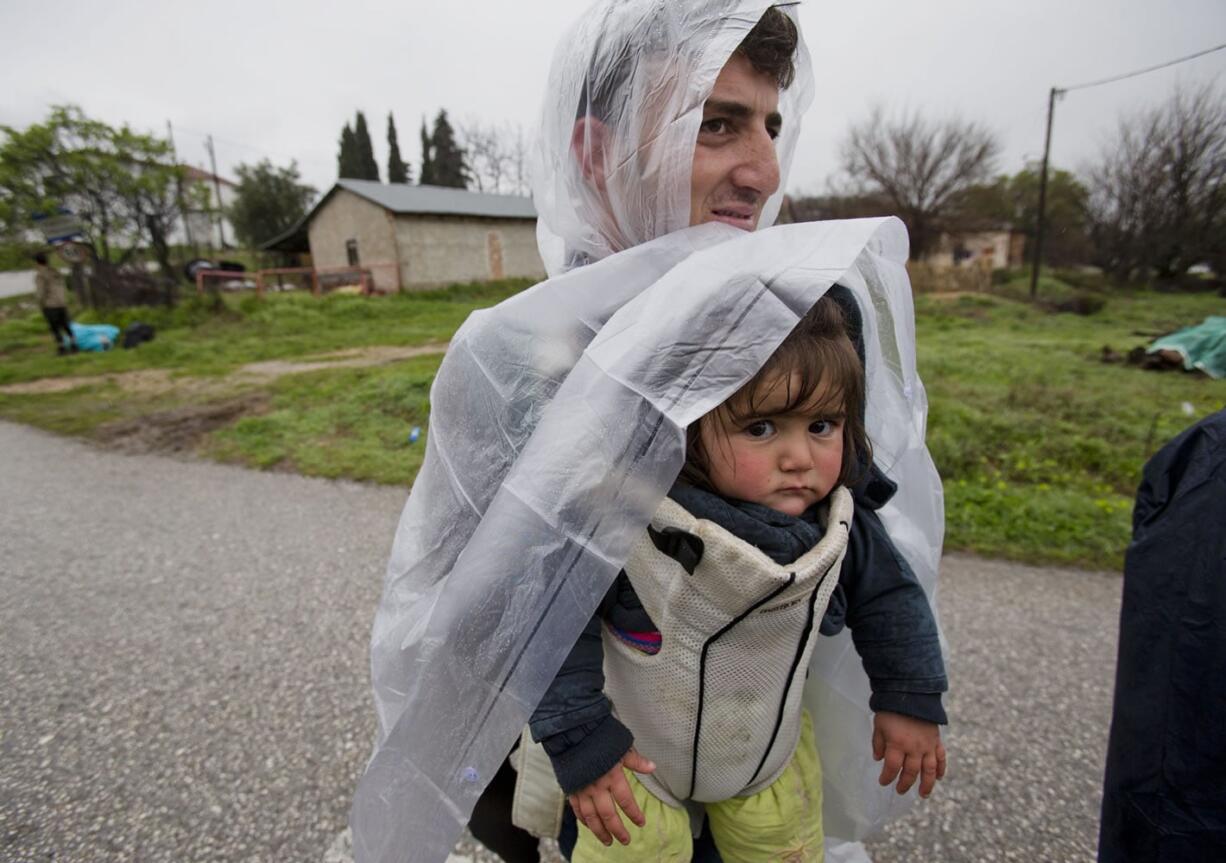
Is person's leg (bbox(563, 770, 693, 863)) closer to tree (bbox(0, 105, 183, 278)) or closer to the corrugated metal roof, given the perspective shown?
tree (bbox(0, 105, 183, 278))

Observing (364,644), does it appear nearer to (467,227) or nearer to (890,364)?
(890,364)

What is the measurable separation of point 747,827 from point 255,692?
6.39ft

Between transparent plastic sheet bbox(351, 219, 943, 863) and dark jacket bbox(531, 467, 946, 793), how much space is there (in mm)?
88

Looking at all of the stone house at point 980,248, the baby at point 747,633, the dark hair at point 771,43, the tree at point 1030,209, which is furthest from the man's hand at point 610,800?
the stone house at point 980,248

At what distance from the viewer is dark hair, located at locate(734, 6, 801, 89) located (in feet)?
3.55

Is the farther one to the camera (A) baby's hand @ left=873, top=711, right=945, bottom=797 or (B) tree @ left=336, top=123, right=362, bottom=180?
(B) tree @ left=336, top=123, right=362, bottom=180

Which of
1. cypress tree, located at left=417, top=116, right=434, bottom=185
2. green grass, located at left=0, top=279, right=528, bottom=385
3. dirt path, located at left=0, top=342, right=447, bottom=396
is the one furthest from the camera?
cypress tree, located at left=417, top=116, right=434, bottom=185

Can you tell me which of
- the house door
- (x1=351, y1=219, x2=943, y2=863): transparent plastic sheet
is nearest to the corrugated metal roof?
the house door

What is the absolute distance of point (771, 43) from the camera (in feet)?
3.60

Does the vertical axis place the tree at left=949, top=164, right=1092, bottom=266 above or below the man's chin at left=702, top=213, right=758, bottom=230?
above

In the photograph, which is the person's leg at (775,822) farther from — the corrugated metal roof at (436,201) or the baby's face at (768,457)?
the corrugated metal roof at (436,201)

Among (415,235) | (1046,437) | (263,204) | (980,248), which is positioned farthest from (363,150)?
(1046,437)

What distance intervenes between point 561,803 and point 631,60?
49.2 inches

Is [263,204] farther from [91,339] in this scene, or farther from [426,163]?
[91,339]
